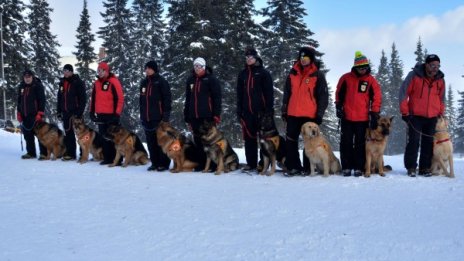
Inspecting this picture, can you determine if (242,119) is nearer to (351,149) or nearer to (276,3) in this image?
(351,149)

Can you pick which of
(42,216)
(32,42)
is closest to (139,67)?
(32,42)

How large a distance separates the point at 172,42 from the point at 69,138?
45.4 feet

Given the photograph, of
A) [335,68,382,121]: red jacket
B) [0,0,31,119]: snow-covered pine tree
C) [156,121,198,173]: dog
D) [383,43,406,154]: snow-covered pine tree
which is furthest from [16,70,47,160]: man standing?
[383,43,406,154]: snow-covered pine tree

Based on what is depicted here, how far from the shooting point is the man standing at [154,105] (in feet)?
23.7

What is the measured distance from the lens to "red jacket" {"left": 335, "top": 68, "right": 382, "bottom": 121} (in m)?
6.25

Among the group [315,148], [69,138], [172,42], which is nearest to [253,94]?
[315,148]

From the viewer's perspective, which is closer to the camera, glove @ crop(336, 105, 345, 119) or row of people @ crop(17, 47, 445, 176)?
row of people @ crop(17, 47, 445, 176)

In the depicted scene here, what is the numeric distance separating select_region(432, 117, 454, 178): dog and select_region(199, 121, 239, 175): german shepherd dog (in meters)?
3.49

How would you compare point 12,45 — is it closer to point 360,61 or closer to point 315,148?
point 315,148

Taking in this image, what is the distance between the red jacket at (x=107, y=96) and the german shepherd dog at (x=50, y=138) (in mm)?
1391

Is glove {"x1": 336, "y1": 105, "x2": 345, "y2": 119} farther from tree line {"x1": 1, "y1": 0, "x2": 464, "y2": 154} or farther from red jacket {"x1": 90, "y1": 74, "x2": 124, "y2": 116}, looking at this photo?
tree line {"x1": 1, "y1": 0, "x2": 464, "y2": 154}

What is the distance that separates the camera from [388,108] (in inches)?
1815

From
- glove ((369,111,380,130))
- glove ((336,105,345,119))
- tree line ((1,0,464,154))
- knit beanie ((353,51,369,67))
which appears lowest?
glove ((369,111,380,130))

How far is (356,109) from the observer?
6.28 meters
